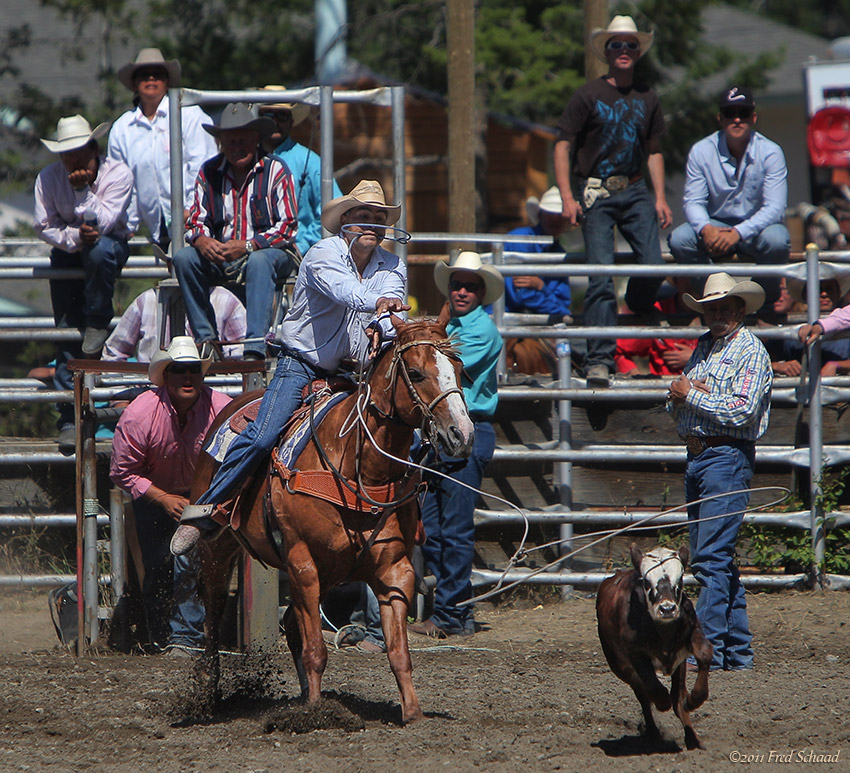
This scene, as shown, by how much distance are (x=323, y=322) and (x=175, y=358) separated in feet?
5.46

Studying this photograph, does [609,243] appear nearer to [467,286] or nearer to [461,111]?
[467,286]

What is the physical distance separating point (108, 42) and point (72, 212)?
386 inches

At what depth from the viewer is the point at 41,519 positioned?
31.1ft

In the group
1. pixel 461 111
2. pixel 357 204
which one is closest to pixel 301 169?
pixel 461 111

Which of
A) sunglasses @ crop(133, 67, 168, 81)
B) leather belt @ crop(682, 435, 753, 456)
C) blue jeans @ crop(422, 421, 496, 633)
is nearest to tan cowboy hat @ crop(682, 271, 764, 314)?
leather belt @ crop(682, 435, 753, 456)

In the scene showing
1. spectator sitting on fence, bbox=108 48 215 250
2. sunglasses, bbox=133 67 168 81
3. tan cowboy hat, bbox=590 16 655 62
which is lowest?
spectator sitting on fence, bbox=108 48 215 250

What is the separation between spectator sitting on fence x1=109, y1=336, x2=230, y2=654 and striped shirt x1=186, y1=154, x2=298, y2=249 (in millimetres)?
1288

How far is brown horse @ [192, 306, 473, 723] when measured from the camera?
6.12m

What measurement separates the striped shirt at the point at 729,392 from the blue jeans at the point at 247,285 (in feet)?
10.2

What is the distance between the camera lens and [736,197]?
964 cm

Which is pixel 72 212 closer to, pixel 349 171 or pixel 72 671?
pixel 72 671

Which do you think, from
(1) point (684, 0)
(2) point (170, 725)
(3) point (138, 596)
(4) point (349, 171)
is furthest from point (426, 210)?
(2) point (170, 725)

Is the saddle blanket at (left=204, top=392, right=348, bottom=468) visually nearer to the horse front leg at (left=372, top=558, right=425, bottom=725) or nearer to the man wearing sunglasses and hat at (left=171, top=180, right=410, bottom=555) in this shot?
the man wearing sunglasses and hat at (left=171, top=180, right=410, bottom=555)

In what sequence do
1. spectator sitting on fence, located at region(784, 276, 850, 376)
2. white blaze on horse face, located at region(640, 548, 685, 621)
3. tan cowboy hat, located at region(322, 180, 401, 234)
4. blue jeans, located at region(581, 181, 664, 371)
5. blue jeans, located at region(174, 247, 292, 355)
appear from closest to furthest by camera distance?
1. white blaze on horse face, located at region(640, 548, 685, 621)
2. tan cowboy hat, located at region(322, 180, 401, 234)
3. blue jeans, located at region(174, 247, 292, 355)
4. spectator sitting on fence, located at region(784, 276, 850, 376)
5. blue jeans, located at region(581, 181, 664, 371)
